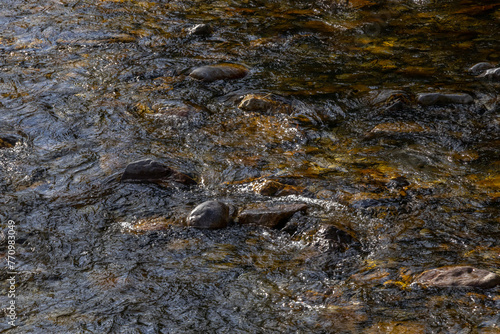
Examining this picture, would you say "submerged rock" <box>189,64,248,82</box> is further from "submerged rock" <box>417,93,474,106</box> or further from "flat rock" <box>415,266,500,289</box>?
"flat rock" <box>415,266,500,289</box>

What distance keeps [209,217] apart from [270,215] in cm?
48

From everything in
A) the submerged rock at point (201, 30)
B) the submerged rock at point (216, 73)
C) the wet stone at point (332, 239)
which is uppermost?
the submerged rock at point (201, 30)

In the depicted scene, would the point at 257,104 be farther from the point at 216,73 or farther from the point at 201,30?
the point at 201,30

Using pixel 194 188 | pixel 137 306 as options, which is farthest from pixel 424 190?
pixel 137 306

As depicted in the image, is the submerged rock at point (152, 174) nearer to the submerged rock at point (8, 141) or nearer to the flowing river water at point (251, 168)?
the flowing river water at point (251, 168)

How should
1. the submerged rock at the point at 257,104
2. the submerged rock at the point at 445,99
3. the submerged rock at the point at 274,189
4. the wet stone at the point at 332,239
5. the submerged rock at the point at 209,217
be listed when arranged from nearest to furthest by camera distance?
1. the wet stone at the point at 332,239
2. the submerged rock at the point at 209,217
3. the submerged rock at the point at 274,189
4. the submerged rock at the point at 445,99
5. the submerged rock at the point at 257,104

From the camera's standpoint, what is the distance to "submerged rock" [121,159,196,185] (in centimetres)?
481

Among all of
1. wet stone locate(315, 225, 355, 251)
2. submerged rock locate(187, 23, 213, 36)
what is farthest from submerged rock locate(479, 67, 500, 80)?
submerged rock locate(187, 23, 213, 36)

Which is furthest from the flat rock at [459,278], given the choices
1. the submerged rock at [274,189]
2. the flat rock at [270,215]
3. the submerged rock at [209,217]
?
the submerged rock at [209,217]

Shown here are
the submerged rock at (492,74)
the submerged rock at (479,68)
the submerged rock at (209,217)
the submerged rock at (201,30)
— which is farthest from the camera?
the submerged rock at (201,30)

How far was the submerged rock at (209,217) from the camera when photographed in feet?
13.8

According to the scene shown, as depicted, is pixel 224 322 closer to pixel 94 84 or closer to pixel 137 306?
pixel 137 306

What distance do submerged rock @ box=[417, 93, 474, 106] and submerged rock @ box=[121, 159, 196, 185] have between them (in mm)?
2828

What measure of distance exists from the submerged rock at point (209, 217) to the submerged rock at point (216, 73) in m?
2.79
